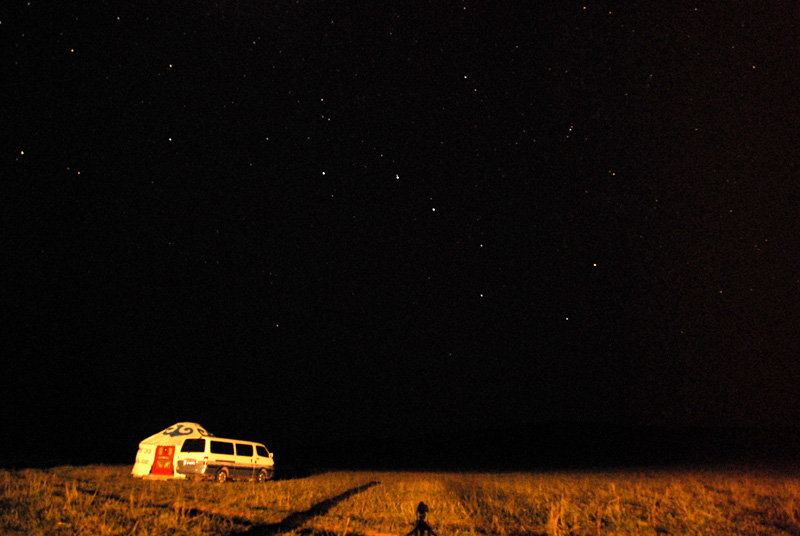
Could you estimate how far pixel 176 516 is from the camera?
282 inches

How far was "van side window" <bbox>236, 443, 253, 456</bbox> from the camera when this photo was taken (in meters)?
15.5

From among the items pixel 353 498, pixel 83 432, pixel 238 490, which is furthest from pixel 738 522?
pixel 83 432

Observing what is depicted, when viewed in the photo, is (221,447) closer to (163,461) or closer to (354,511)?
(163,461)

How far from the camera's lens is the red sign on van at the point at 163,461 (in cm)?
1352

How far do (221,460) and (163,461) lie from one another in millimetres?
1617

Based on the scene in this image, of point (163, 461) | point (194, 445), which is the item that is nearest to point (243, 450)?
point (194, 445)

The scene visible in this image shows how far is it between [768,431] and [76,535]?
66.0 meters

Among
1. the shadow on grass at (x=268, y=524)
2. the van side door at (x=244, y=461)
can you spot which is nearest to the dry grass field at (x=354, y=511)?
the shadow on grass at (x=268, y=524)

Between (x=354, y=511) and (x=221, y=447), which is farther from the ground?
(x=221, y=447)

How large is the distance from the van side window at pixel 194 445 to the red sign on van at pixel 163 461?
33cm

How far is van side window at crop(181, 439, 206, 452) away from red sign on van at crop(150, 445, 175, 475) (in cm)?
33

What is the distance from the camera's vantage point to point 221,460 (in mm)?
14414

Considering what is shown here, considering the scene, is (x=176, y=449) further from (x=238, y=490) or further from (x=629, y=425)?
(x=629, y=425)

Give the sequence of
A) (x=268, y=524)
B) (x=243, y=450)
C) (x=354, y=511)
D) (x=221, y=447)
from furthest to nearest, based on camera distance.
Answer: (x=243, y=450) < (x=221, y=447) < (x=354, y=511) < (x=268, y=524)
